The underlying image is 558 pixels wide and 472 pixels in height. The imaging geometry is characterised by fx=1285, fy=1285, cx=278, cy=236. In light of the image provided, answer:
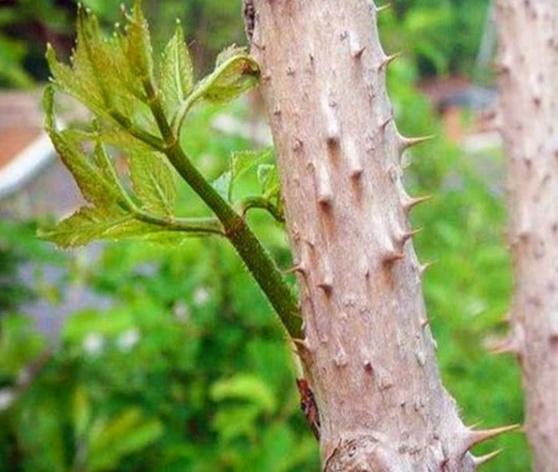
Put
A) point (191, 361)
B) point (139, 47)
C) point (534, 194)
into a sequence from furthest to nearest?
point (191, 361), point (534, 194), point (139, 47)

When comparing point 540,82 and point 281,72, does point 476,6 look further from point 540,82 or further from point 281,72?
point 281,72

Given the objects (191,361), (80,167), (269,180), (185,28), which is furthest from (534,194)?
(185,28)

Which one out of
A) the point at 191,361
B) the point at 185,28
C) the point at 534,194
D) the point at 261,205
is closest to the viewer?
the point at 261,205

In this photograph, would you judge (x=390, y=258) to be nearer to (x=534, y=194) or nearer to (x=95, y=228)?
(x=95, y=228)

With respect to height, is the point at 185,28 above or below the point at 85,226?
above

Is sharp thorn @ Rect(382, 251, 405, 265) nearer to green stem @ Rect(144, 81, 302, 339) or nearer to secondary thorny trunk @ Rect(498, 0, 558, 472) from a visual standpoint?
green stem @ Rect(144, 81, 302, 339)

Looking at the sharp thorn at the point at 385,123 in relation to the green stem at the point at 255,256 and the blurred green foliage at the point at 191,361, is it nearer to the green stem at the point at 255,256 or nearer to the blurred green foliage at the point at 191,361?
the green stem at the point at 255,256
